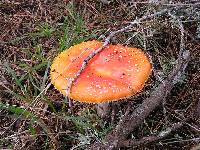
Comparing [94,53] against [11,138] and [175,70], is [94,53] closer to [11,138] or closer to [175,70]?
Answer: [175,70]

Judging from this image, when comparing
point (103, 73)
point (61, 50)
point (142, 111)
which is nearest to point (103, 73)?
point (103, 73)

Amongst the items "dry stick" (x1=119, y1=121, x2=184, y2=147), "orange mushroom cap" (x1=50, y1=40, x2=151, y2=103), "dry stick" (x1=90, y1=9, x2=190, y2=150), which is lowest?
"dry stick" (x1=119, y1=121, x2=184, y2=147)

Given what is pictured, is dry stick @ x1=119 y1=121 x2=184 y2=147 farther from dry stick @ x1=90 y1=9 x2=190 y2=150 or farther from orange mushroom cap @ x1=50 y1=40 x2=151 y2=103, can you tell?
orange mushroom cap @ x1=50 y1=40 x2=151 y2=103

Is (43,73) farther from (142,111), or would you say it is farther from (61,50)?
(142,111)

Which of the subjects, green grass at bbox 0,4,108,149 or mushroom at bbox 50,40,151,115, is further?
green grass at bbox 0,4,108,149

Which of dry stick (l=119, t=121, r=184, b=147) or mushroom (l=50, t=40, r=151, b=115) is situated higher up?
mushroom (l=50, t=40, r=151, b=115)

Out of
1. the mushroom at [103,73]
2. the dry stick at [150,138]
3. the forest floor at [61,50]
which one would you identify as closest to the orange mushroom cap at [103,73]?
the mushroom at [103,73]

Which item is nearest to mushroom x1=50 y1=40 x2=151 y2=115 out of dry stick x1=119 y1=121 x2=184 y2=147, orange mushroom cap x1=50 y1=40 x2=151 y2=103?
orange mushroom cap x1=50 y1=40 x2=151 y2=103

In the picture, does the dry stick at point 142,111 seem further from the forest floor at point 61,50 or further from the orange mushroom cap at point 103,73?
the orange mushroom cap at point 103,73
